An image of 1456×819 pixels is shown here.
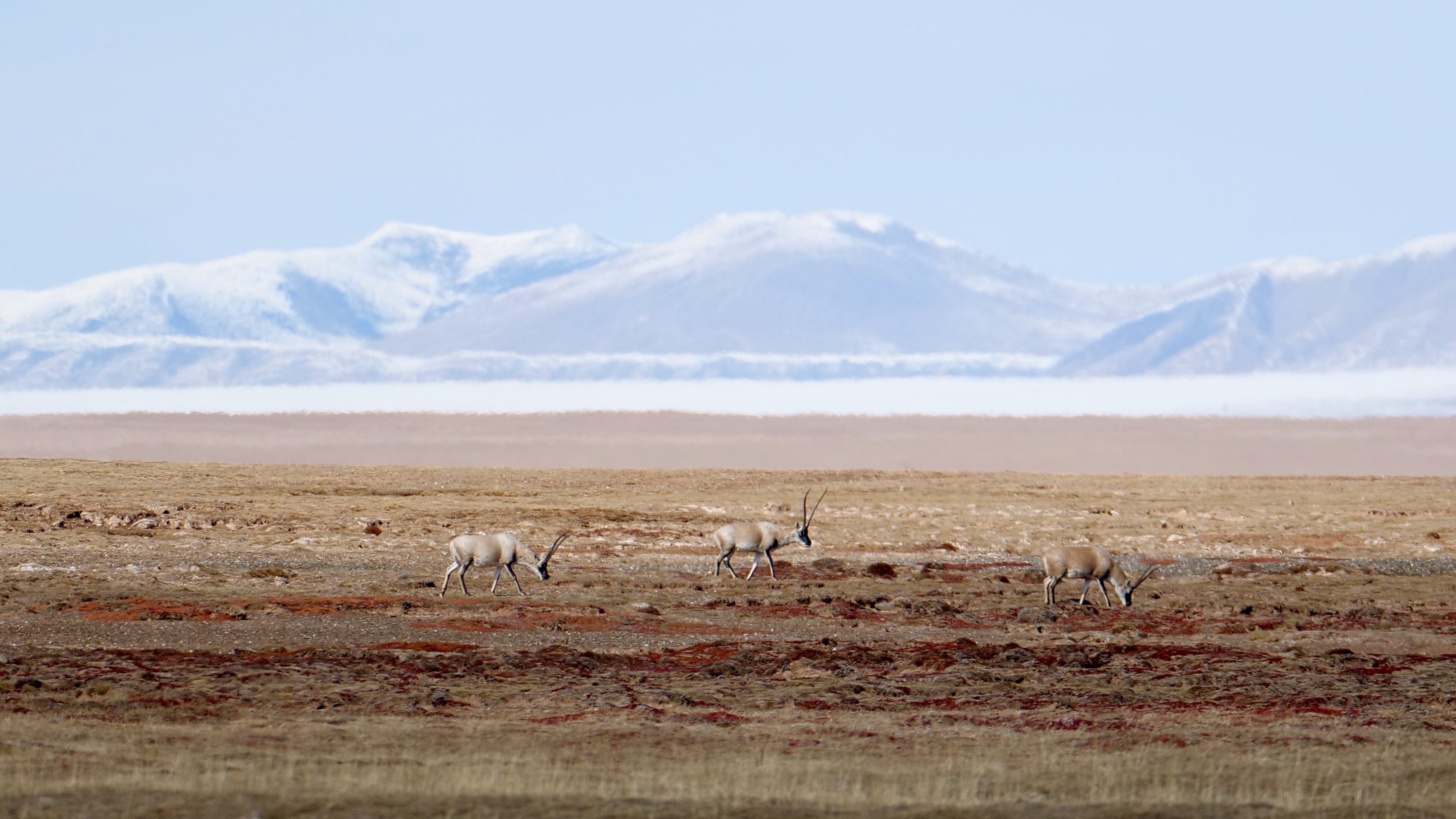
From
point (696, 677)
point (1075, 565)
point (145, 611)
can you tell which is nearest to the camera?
point (696, 677)

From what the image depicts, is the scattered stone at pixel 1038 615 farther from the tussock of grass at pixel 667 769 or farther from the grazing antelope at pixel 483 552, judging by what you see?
the tussock of grass at pixel 667 769

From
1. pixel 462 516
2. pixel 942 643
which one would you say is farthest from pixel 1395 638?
pixel 462 516

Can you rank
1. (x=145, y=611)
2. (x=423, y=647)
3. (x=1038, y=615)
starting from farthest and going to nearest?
(x=1038, y=615), (x=145, y=611), (x=423, y=647)

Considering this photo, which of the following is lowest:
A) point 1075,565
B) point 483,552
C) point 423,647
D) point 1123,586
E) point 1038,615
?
point 423,647

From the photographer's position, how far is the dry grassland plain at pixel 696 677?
45.3 feet

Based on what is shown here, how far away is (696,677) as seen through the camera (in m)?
21.2

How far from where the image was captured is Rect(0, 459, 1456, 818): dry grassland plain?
13.8 meters

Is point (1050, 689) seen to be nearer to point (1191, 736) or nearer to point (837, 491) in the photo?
point (1191, 736)

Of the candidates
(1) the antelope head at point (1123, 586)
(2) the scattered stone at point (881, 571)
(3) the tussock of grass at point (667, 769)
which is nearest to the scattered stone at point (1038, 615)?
(1) the antelope head at point (1123, 586)

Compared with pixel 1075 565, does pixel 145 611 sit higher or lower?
lower

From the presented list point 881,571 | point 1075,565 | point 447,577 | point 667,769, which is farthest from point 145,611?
point 881,571

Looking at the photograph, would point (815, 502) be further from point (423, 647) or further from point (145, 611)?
point (423, 647)

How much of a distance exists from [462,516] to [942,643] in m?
28.3

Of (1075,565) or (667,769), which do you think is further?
(1075,565)
